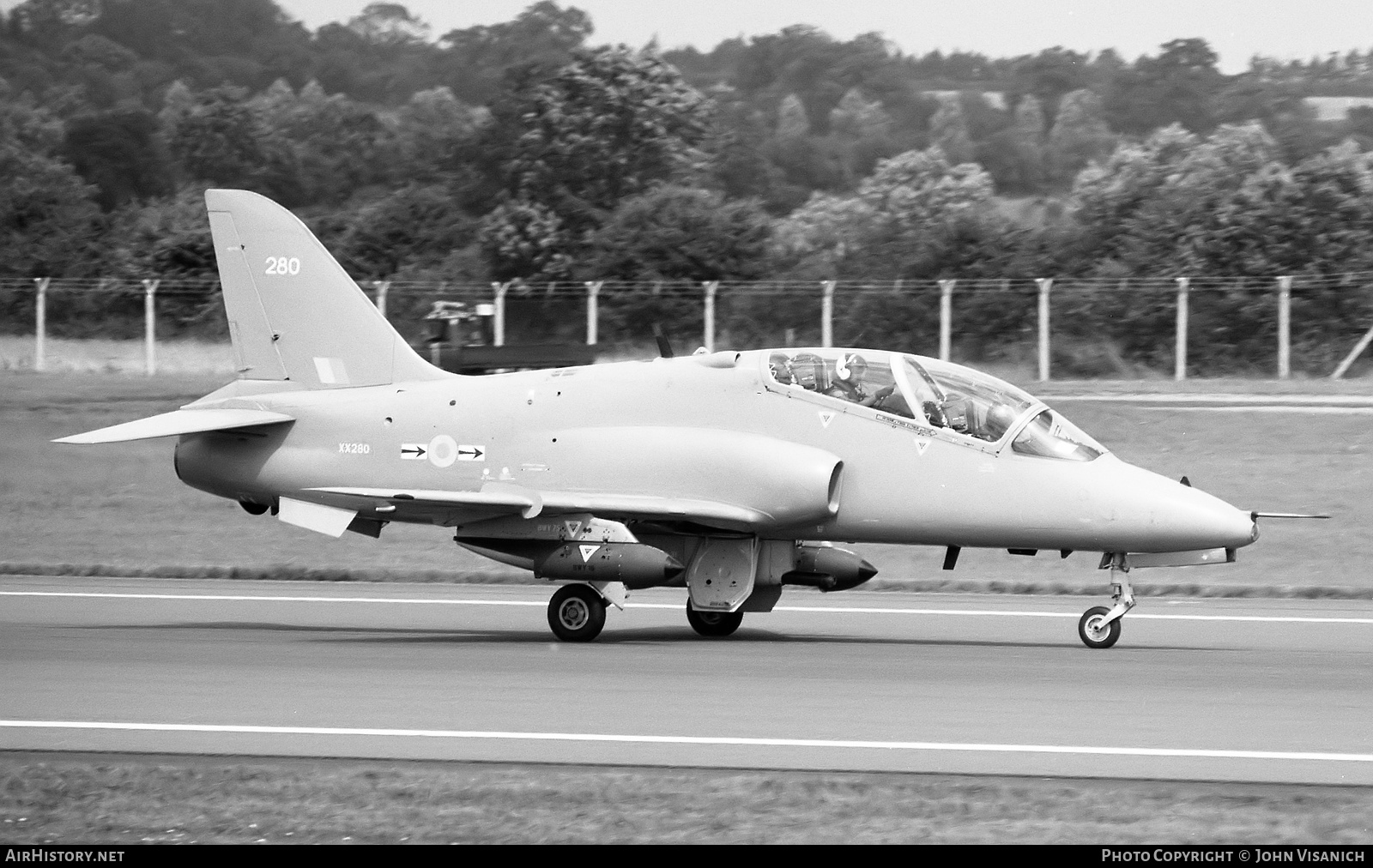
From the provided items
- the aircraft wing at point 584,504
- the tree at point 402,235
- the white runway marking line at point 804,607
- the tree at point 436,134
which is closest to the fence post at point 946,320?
the white runway marking line at point 804,607

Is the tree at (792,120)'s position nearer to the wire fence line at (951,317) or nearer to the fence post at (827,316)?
the fence post at (827,316)

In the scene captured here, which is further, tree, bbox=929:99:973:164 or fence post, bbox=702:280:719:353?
tree, bbox=929:99:973:164

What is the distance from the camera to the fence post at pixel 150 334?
32.2 m

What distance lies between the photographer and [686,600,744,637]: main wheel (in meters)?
14.9

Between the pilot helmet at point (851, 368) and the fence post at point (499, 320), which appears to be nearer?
the pilot helmet at point (851, 368)

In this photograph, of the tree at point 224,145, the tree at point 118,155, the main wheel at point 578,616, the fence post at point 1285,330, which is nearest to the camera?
the main wheel at point 578,616

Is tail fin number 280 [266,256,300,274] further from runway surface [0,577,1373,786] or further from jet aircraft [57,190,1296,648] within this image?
runway surface [0,577,1373,786]

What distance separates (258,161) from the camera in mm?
65750

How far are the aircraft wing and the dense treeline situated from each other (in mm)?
17351

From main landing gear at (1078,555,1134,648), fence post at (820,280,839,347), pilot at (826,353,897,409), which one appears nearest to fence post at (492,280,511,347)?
fence post at (820,280,839,347)

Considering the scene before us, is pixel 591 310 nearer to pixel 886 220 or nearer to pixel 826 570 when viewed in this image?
pixel 826 570

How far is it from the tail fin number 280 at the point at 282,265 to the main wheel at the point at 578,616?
4065 mm
